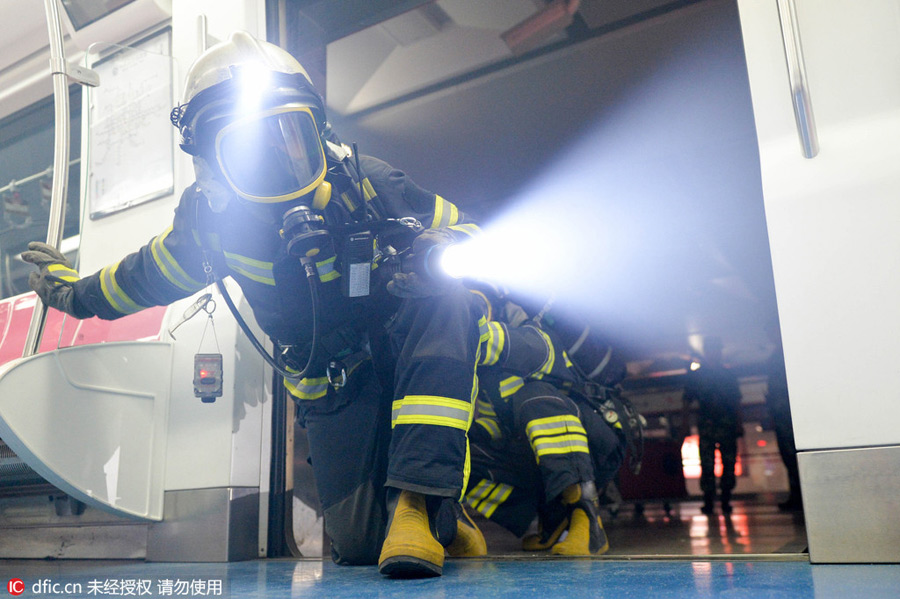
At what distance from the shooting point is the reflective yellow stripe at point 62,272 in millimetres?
2037

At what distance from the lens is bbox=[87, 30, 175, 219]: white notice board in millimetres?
2625

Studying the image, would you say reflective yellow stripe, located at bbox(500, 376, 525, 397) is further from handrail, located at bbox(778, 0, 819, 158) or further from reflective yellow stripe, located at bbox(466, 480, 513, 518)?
handrail, located at bbox(778, 0, 819, 158)

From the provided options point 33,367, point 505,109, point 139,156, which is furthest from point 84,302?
point 505,109

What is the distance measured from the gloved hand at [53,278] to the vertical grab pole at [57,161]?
0.03 metres

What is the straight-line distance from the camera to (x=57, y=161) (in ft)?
6.59

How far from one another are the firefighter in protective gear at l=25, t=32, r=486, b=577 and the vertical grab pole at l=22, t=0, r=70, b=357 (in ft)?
0.24

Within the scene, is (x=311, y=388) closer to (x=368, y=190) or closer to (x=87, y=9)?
(x=368, y=190)

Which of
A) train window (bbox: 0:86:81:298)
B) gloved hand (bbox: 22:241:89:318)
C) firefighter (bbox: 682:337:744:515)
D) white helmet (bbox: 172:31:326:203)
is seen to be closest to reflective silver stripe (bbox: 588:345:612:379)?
white helmet (bbox: 172:31:326:203)

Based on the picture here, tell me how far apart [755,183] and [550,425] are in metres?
3.68

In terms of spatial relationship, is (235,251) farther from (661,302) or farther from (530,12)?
(661,302)

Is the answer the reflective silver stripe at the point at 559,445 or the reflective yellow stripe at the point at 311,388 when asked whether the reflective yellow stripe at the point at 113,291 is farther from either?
the reflective silver stripe at the point at 559,445

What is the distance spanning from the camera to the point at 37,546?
8.90ft

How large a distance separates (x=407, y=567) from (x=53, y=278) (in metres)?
1.37

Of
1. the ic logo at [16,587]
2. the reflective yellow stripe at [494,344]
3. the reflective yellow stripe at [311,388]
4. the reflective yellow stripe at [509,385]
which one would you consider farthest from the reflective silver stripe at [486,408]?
the ic logo at [16,587]
